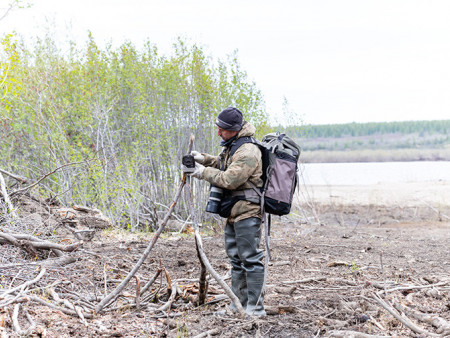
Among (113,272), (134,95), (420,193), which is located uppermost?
(134,95)

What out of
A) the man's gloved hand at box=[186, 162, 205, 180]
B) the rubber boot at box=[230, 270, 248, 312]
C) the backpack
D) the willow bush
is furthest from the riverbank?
the man's gloved hand at box=[186, 162, 205, 180]

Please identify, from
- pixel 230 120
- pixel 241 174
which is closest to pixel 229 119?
pixel 230 120

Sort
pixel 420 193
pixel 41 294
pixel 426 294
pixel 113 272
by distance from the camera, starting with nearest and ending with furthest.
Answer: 1. pixel 41 294
2. pixel 426 294
3. pixel 113 272
4. pixel 420 193

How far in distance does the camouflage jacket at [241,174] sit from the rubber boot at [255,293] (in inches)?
22.8

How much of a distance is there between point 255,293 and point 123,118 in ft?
29.3

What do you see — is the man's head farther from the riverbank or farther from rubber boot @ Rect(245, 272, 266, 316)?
the riverbank

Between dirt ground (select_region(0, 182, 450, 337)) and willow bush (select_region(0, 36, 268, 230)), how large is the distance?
5.50 ft

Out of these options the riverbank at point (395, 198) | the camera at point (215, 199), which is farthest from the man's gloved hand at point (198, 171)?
the riverbank at point (395, 198)

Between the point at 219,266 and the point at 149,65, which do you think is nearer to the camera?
the point at 219,266

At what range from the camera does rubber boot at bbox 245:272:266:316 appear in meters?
4.68

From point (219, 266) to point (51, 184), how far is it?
7284 mm

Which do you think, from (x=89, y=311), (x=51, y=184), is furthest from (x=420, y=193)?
(x=89, y=311)

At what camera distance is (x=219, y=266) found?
22.3 ft

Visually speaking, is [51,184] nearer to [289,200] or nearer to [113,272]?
[113,272]
